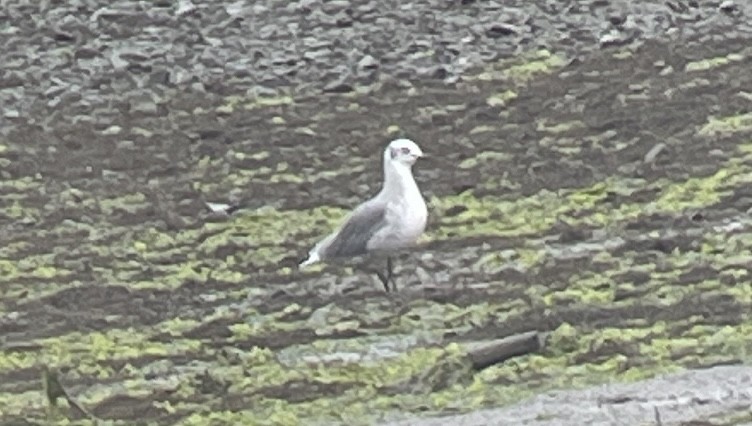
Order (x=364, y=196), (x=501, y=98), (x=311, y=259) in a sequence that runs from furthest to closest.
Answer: (x=501, y=98), (x=364, y=196), (x=311, y=259)

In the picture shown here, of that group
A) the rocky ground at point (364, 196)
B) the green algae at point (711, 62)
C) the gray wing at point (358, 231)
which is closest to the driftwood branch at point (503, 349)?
the rocky ground at point (364, 196)

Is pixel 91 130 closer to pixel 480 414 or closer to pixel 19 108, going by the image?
pixel 19 108

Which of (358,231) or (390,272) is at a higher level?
(358,231)

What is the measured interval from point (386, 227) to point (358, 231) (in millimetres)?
150

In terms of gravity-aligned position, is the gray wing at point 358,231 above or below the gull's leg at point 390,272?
above

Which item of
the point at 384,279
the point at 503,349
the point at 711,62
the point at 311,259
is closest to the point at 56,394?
the point at 503,349

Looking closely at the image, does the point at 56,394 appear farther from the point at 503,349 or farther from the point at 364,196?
the point at 364,196

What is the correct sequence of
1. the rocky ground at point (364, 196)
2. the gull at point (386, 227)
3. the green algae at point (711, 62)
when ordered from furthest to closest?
1. the green algae at point (711, 62)
2. the gull at point (386, 227)
3. the rocky ground at point (364, 196)

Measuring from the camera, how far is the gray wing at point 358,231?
9.50 metres

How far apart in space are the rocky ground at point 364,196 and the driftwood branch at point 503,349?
0.16 ft

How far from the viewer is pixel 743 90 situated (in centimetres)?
1345

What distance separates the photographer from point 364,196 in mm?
11641

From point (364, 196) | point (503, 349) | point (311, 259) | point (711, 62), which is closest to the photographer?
point (503, 349)

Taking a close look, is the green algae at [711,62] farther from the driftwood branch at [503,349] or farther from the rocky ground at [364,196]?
the driftwood branch at [503,349]
